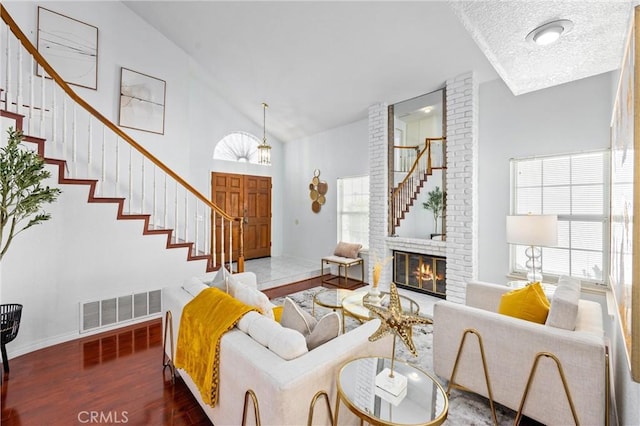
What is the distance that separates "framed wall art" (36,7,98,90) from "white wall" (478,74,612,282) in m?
5.44

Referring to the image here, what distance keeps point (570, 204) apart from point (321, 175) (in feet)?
13.9

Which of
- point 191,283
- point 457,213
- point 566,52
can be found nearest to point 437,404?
point 191,283

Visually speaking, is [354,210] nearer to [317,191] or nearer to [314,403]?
[317,191]

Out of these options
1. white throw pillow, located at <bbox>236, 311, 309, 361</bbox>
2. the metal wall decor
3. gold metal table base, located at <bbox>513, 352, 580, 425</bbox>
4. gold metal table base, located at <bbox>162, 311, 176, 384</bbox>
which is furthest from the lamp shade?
the metal wall decor

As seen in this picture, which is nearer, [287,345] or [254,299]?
[287,345]

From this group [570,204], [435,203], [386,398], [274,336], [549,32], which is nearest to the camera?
[386,398]

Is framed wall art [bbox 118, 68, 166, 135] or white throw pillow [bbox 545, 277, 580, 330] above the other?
framed wall art [bbox 118, 68, 166, 135]

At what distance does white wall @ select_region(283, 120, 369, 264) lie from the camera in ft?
18.4

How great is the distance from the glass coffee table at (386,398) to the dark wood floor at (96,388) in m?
1.19

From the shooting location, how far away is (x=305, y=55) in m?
4.14

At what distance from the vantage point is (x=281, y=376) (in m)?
1.19

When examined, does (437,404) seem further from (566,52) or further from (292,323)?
(566,52)

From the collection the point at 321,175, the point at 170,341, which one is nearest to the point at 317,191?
the point at 321,175

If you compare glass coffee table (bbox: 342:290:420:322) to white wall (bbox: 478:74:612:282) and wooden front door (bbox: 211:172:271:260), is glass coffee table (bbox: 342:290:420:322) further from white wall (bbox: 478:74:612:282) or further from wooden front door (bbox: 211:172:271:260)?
wooden front door (bbox: 211:172:271:260)
